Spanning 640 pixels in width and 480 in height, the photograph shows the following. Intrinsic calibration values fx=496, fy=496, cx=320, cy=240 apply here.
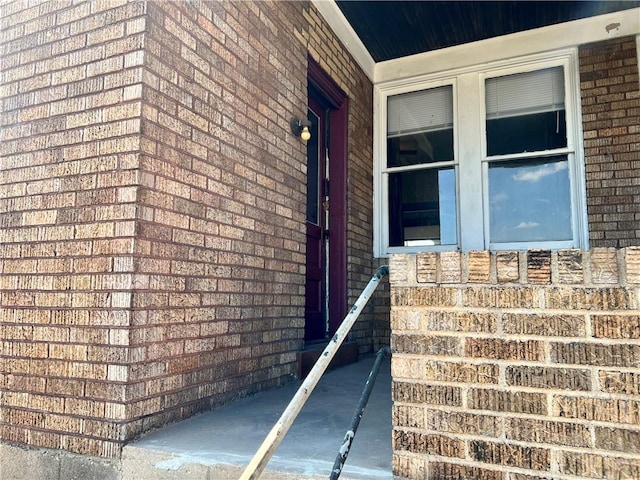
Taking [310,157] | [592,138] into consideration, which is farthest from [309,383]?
[592,138]

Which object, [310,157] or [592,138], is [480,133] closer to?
[592,138]

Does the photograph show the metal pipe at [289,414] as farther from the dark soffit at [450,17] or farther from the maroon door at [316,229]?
the dark soffit at [450,17]

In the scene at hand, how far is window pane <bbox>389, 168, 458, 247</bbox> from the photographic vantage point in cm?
478

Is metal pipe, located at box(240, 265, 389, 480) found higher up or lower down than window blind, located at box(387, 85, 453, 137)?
lower down

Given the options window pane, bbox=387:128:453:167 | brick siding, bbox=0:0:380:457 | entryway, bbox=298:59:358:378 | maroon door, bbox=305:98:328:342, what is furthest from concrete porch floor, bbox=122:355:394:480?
window pane, bbox=387:128:453:167

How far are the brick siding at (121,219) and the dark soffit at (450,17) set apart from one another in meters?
1.73

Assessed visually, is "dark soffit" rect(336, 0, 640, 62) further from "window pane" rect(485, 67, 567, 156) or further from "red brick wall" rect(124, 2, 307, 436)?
"red brick wall" rect(124, 2, 307, 436)

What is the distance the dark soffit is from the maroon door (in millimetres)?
868

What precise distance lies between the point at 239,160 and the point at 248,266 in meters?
0.63

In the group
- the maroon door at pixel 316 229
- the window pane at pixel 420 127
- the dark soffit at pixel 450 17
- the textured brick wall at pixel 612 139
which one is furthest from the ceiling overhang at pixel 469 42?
the maroon door at pixel 316 229

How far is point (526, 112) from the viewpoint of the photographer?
4.64m

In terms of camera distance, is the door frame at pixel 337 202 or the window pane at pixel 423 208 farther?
the window pane at pixel 423 208

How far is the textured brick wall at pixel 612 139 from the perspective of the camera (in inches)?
164

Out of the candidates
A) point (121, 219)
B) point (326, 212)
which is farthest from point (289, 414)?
point (326, 212)
